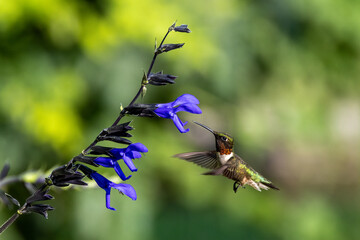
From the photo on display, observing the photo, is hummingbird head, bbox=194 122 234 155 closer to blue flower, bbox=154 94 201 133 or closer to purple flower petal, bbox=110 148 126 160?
blue flower, bbox=154 94 201 133

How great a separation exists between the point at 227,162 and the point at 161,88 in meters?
1.72

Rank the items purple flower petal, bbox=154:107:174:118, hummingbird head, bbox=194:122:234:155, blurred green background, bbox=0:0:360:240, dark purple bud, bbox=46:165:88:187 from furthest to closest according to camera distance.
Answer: blurred green background, bbox=0:0:360:240, hummingbird head, bbox=194:122:234:155, purple flower petal, bbox=154:107:174:118, dark purple bud, bbox=46:165:88:187

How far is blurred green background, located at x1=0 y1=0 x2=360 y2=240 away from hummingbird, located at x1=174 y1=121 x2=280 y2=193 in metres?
0.88

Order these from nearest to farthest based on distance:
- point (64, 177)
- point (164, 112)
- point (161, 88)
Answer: point (64, 177) < point (164, 112) < point (161, 88)

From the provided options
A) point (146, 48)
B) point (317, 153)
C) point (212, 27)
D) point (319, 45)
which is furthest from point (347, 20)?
point (317, 153)

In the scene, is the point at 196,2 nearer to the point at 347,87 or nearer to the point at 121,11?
the point at 121,11

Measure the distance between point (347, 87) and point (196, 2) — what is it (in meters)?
1.70

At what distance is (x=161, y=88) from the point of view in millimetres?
2947

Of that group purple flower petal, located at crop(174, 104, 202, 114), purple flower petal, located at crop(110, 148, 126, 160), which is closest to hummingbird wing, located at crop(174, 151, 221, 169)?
purple flower petal, located at crop(174, 104, 202, 114)

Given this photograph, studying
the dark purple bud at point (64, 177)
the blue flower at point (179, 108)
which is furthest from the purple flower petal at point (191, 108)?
the dark purple bud at point (64, 177)

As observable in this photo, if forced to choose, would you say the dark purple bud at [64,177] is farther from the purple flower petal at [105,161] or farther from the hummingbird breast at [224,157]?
the hummingbird breast at [224,157]

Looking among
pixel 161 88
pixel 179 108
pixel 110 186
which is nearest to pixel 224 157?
pixel 179 108

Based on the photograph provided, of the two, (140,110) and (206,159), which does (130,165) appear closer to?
(140,110)

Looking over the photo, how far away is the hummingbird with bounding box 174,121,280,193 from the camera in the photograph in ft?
4.11
